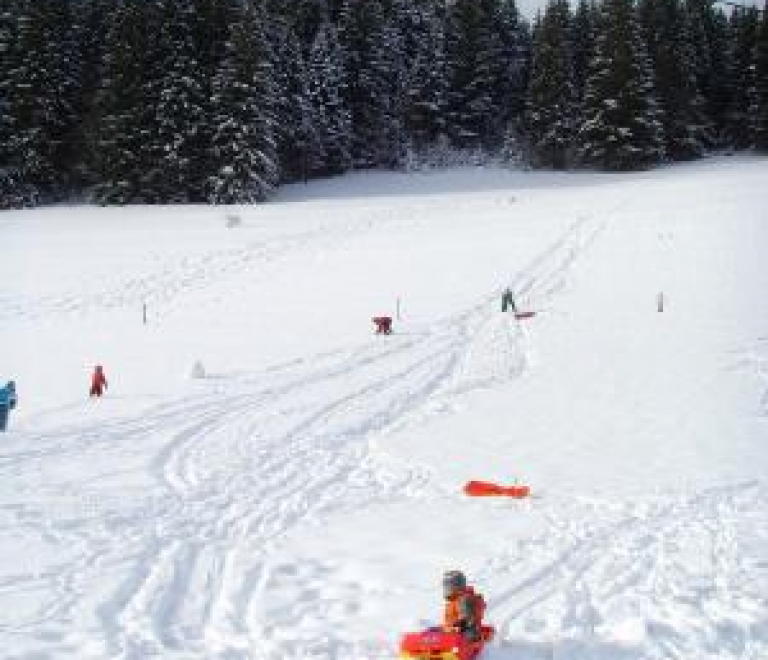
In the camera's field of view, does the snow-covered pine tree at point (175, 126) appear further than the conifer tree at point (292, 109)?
No

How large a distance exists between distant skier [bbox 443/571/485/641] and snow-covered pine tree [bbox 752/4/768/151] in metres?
64.3

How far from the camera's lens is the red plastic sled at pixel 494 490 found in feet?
42.7

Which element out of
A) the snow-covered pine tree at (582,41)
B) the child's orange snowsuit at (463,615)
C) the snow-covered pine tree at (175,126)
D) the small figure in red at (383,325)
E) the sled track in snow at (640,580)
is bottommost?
the sled track in snow at (640,580)

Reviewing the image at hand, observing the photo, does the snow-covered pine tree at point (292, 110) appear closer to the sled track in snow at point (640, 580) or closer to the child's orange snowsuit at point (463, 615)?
the sled track in snow at point (640, 580)

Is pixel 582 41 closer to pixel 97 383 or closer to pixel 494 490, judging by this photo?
pixel 97 383

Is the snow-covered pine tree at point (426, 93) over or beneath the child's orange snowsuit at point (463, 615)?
over

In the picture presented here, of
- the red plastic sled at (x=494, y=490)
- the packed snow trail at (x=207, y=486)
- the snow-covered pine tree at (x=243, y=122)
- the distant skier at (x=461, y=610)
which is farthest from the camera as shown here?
the snow-covered pine tree at (x=243, y=122)

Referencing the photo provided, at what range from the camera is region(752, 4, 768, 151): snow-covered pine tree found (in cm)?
6600

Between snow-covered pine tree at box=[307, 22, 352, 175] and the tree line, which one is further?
snow-covered pine tree at box=[307, 22, 352, 175]

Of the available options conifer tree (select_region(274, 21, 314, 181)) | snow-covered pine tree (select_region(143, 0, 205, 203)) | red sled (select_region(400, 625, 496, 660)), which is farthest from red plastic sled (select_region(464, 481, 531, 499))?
conifer tree (select_region(274, 21, 314, 181))

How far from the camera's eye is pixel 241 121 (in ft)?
175

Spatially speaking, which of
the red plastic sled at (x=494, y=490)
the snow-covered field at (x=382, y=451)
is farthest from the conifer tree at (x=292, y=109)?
the red plastic sled at (x=494, y=490)

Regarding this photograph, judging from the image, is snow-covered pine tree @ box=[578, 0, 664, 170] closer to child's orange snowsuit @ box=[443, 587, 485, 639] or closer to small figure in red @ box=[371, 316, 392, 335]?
small figure in red @ box=[371, 316, 392, 335]

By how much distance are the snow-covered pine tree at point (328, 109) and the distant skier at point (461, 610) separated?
183ft
